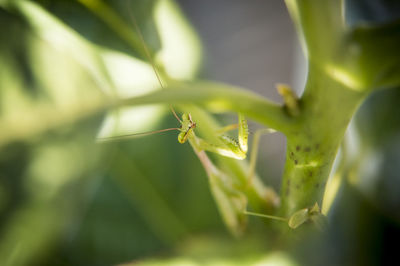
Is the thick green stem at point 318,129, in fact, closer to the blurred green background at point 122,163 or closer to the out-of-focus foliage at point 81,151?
the blurred green background at point 122,163

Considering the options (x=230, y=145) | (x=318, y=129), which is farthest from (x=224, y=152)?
(x=318, y=129)

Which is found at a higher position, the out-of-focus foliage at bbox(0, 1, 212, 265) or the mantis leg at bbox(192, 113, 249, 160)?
the out-of-focus foliage at bbox(0, 1, 212, 265)

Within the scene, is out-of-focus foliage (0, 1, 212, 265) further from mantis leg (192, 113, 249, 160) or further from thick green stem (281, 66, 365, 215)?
thick green stem (281, 66, 365, 215)

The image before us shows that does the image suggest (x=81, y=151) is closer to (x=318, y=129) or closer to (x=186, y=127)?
(x=186, y=127)

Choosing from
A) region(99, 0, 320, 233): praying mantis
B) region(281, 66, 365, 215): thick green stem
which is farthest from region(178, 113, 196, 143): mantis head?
region(281, 66, 365, 215): thick green stem

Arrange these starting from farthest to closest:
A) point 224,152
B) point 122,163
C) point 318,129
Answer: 1. point 122,163
2. point 224,152
3. point 318,129

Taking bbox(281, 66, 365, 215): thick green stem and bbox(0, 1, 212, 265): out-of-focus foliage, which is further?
bbox(0, 1, 212, 265): out-of-focus foliage
